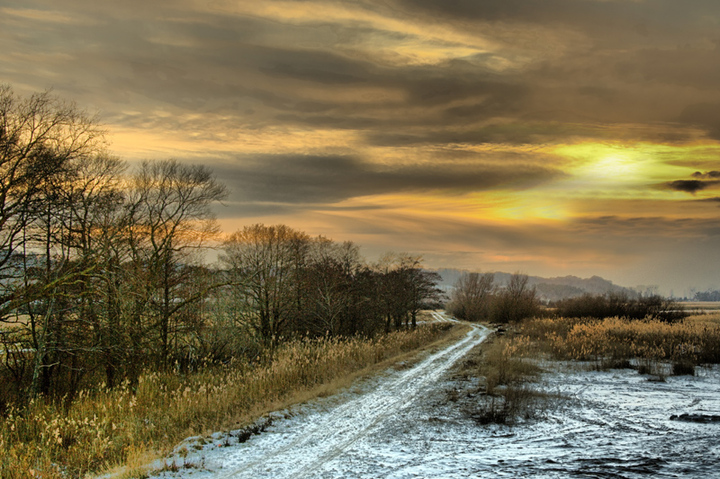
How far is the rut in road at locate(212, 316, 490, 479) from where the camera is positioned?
665cm

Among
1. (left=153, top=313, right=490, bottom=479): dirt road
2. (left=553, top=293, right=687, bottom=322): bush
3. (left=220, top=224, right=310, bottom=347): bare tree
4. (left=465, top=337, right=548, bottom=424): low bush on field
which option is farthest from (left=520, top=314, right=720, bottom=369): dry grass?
(left=220, top=224, right=310, bottom=347): bare tree

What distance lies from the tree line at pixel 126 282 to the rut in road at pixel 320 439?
7.32 meters

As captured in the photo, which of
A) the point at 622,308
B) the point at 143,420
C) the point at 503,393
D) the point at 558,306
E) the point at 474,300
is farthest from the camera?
the point at 474,300

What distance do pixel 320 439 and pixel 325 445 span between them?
378 millimetres

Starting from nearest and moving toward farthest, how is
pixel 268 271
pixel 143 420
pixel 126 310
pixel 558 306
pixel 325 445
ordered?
1. pixel 325 445
2. pixel 143 420
3. pixel 126 310
4. pixel 268 271
5. pixel 558 306

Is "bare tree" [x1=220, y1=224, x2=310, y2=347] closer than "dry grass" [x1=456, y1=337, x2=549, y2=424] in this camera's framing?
No

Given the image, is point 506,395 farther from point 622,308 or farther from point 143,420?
point 622,308

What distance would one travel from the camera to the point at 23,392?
15.0 metres

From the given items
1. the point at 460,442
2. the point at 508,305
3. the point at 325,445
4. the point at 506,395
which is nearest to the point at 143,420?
the point at 325,445

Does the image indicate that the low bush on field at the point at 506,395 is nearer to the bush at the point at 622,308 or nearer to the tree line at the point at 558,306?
the tree line at the point at 558,306

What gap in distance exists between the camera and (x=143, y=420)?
374 inches

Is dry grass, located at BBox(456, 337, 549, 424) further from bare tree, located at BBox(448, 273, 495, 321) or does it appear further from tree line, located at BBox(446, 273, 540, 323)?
bare tree, located at BBox(448, 273, 495, 321)

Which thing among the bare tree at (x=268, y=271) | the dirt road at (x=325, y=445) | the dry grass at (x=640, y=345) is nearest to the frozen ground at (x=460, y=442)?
the dirt road at (x=325, y=445)

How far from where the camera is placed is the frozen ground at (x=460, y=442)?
20.9 feet
